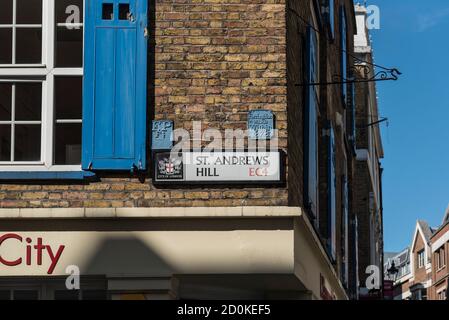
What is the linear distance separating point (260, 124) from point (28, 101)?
97.9 inches

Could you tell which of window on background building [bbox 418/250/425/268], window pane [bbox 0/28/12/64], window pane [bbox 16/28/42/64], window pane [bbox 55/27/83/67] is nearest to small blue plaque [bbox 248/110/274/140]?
window pane [bbox 55/27/83/67]

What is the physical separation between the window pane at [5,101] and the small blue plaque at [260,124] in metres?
2.52

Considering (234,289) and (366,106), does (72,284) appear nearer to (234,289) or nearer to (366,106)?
(234,289)

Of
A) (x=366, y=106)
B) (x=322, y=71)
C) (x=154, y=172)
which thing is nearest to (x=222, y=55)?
(x=154, y=172)

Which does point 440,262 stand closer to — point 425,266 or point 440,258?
point 440,258

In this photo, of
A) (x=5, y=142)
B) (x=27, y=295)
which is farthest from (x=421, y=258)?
(x=5, y=142)

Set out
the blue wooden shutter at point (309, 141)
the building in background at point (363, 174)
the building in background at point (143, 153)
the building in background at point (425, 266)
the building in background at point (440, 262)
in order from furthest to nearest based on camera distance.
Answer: the building in background at point (425, 266), the building in background at point (440, 262), the building in background at point (363, 174), the blue wooden shutter at point (309, 141), the building in background at point (143, 153)

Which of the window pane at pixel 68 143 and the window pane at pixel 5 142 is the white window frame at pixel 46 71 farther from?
the window pane at pixel 5 142

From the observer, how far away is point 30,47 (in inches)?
420

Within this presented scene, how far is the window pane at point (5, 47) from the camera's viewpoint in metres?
10.6

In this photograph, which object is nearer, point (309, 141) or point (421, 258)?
point (309, 141)

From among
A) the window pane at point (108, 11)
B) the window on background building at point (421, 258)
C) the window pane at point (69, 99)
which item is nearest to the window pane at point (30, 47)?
the window pane at point (69, 99)

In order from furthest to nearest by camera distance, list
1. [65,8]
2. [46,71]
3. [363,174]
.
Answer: [363,174]
[65,8]
[46,71]

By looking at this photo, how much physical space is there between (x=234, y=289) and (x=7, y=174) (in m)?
2.99
